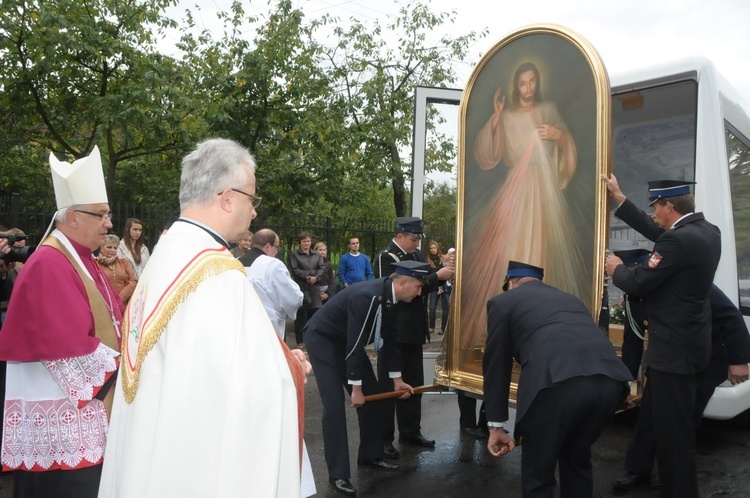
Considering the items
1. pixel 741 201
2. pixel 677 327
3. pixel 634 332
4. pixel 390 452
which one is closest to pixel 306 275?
pixel 390 452

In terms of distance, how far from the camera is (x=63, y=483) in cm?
319

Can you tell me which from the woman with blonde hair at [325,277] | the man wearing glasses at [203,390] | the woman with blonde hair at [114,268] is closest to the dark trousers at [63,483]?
the man wearing glasses at [203,390]

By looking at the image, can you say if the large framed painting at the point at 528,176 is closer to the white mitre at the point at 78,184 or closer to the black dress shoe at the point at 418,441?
the black dress shoe at the point at 418,441

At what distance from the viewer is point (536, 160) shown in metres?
5.09

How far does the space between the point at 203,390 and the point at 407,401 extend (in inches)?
172

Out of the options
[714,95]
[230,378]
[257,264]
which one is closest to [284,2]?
[257,264]

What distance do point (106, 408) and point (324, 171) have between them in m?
9.46

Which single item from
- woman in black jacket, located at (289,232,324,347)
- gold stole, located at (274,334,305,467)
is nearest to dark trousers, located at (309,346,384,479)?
gold stole, located at (274,334,305,467)

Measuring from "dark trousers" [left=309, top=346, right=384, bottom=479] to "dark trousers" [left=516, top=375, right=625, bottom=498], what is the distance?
5.40ft

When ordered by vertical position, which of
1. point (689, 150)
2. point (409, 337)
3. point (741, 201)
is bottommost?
point (409, 337)

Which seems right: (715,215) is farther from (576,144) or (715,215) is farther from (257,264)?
(257,264)

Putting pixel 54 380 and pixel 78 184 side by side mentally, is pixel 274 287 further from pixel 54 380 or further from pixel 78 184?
pixel 54 380

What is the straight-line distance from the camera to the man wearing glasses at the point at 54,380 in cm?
309

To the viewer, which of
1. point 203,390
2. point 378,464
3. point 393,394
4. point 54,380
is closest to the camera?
point 203,390
